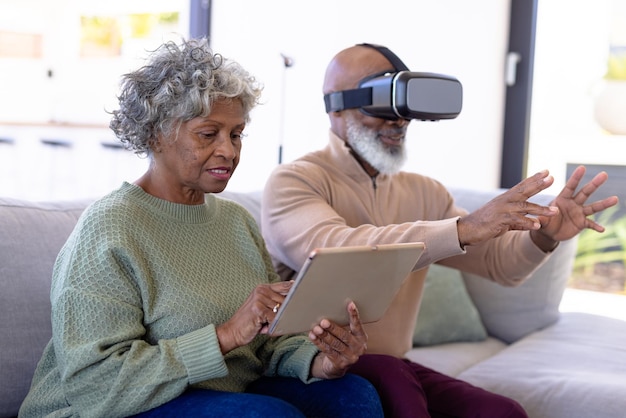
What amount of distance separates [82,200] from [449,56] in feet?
7.59

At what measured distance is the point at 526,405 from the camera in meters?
2.18

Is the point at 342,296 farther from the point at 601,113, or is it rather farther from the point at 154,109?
the point at 601,113

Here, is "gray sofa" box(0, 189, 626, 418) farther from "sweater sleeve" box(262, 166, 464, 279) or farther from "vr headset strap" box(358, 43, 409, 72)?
"vr headset strap" box(358, 43, 409, 72)

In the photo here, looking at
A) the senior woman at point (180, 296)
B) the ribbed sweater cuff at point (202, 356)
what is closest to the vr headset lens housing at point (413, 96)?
the senior woman at point (180, 296)

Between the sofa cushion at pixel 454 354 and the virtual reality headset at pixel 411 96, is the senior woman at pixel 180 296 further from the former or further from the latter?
the sofa cushion at pixel 454 354

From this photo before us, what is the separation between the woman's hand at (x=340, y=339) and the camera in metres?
1.53

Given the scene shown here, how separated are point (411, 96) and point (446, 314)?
1.04 meters

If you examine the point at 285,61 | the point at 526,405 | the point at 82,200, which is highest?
the point at 285,61

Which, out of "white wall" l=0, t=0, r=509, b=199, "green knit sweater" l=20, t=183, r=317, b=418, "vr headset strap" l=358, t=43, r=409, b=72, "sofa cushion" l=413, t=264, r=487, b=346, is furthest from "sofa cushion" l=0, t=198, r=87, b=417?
"white wall" l=0, t=0, r=509, b=199

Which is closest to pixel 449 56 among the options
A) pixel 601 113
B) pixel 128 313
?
pixel 601 113

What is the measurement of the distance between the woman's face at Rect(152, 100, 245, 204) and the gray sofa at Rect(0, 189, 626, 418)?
37cm

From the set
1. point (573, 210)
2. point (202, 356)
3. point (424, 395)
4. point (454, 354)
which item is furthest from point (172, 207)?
point (454, 354)

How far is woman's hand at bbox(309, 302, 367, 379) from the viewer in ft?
5.01

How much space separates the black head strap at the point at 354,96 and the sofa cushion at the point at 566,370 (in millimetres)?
842
